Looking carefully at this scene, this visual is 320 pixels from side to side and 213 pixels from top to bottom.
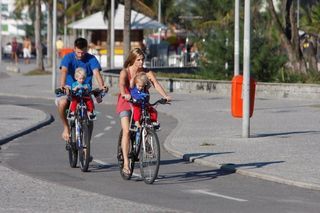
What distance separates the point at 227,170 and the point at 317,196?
8.97 feet

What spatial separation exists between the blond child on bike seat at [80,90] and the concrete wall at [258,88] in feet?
61.3

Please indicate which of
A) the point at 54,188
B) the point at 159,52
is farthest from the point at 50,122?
the point at 159,52

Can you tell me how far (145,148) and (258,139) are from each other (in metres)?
6.41

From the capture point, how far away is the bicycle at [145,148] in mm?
13453

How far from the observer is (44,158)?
55.3 feet

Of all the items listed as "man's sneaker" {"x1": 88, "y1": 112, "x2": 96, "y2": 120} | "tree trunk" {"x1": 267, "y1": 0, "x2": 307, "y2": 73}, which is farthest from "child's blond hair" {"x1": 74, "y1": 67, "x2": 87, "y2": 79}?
"tree trunk" {"x1": 267, "y1": 0, "x2": 307, "y2": 73}

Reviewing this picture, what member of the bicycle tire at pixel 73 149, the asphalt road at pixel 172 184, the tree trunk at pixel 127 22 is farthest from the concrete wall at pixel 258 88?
the bicycle tire at pixel 73 149

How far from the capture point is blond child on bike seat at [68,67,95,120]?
14.9m

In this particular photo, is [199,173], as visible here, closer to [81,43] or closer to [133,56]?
[133,56]

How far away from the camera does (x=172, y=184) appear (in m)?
13.6

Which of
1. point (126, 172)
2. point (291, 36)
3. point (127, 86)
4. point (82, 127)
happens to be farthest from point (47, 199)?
point (291, 36)

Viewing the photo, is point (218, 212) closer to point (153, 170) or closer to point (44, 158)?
point (153, 170)

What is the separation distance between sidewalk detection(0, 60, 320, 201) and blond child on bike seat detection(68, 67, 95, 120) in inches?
79.6

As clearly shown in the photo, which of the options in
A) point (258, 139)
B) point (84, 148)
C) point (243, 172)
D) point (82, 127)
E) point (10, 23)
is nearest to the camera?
point (243, 172)
